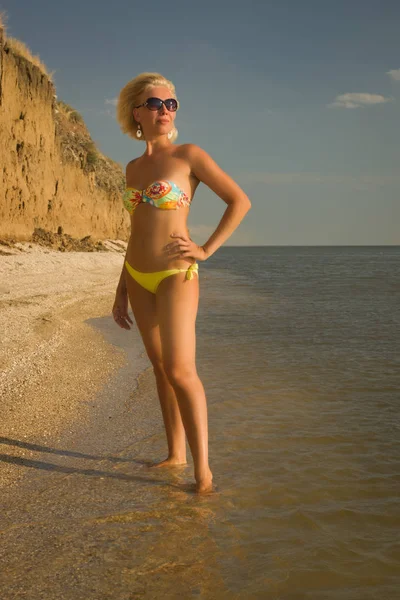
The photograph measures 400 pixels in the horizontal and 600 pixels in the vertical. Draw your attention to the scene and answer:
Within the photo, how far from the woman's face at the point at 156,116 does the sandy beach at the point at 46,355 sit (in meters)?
2.08

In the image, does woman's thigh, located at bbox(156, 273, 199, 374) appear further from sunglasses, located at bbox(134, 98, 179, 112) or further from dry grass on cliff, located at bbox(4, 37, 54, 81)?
dry grass on cliff, located at bbox(4, 37, 54, 81)

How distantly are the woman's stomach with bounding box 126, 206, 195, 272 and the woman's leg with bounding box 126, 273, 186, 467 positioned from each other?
0.59 feet

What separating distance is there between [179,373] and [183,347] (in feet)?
0.45

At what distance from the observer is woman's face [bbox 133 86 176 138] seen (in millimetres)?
3111

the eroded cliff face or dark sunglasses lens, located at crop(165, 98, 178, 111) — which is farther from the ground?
the eroded cliff face

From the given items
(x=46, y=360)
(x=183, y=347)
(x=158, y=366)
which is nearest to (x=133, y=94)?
(x=183, y=347)

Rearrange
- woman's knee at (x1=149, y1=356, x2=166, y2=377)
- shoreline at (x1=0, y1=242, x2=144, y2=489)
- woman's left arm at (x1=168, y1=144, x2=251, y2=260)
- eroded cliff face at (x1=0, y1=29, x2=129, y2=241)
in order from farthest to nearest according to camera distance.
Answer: eroded cliff face at (x1=0, y1=29, x2=129, y2=241) → shoreline at (x1=0, y1=242, x2=144, y2=489) → woman's knee at (x1=149, y1=356, x2=166, y2=377) → woman's left arm at (x1=168, y1=144, x2=251, y2=260)

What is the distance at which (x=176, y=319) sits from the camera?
296cm

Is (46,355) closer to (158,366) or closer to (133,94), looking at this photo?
(158,366)

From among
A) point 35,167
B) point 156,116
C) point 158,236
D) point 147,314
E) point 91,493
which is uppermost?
point 35,167

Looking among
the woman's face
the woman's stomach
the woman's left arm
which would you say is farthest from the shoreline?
the woman's face

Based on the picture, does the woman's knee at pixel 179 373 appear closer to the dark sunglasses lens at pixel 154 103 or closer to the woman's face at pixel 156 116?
the woman's face at pixel 156 116

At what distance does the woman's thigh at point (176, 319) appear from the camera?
2.96 metres

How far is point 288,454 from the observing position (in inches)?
147
